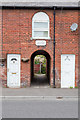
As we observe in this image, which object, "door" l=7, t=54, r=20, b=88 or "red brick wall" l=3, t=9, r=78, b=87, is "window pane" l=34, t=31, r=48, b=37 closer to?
"red brick wall" l=3, t=9, r=78, b=87

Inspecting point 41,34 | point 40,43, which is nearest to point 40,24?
point 41,34

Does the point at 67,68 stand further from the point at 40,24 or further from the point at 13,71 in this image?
the point at 13,71

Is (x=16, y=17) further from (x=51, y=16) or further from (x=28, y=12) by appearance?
(x=51, y=16)

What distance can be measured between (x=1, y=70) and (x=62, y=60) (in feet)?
14.5

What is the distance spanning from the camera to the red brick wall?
831cm

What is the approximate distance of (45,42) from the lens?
8.34 metres

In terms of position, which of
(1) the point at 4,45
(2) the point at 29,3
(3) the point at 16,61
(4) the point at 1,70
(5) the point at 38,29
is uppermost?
(2) the point at 29,3

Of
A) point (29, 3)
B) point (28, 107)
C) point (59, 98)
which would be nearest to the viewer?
point (28, 107)

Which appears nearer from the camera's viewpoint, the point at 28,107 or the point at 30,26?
the point at 28,107

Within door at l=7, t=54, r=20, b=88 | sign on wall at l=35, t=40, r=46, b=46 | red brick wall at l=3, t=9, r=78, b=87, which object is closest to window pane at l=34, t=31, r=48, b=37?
red brick wall at l=3, t=9, r=78, b=87

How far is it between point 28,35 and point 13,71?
279 centimetres

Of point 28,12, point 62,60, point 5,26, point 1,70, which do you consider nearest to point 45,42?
point 62,60

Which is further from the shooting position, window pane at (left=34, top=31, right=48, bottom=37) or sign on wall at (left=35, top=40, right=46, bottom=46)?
window pane at (left=34, top=31, right=48, bottom=37)

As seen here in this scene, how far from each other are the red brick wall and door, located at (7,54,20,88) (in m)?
0.30
